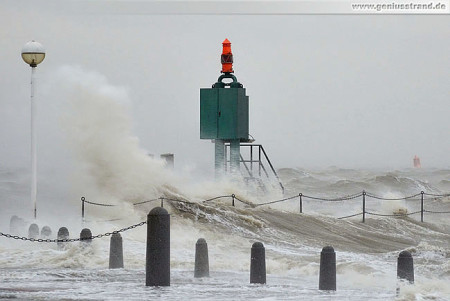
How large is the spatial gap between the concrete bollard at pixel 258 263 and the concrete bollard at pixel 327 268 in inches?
32.4

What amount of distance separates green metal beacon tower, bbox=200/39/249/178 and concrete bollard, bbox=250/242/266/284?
17.4 metres

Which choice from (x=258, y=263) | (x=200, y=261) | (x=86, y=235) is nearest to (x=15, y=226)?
(x=86, y=235)

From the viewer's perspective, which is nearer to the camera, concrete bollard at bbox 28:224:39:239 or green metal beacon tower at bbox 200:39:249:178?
concrete bollard at bbox 28:224:39:239

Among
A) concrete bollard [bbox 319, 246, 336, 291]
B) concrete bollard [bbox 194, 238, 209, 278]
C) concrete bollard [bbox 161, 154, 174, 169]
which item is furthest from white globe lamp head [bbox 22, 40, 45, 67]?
concrete bollard [bbox 161, 154, 174, 169]

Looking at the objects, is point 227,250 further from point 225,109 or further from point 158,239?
point 225,109

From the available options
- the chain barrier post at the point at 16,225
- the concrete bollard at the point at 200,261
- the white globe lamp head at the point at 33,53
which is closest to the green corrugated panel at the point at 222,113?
the white globe lamp head at the point at 33,53

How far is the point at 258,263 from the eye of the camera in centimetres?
1298

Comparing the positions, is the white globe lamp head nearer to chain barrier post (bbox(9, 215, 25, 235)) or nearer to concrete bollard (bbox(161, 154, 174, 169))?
chain barrier post (bbox(9, 215, 25, 235))

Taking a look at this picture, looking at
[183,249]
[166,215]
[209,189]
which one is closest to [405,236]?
[209,189]

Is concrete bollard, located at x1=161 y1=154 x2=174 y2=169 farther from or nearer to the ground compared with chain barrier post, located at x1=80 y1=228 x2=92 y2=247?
farther from the ground

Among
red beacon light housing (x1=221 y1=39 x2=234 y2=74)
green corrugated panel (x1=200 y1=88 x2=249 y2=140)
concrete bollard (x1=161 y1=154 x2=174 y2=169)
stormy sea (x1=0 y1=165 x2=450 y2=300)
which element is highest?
red beacon light housing (x1=221 y1=39 x2=234 y2=74)

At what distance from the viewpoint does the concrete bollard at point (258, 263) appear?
12.8m

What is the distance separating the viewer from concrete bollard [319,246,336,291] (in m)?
12.5

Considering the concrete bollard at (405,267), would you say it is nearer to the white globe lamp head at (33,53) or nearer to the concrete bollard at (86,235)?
the concrete bollard at (86,235)
